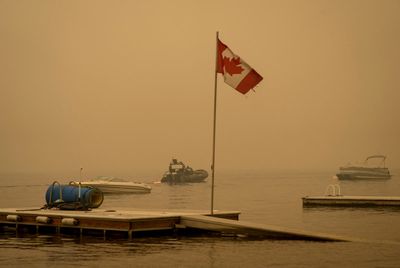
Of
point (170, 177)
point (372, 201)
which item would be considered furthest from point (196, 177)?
point (372, 201)

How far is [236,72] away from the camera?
34062mm

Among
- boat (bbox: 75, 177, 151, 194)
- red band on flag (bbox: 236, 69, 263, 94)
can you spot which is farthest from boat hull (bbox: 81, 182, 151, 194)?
red band on flag (bbox: 236, 69, 263, 94)

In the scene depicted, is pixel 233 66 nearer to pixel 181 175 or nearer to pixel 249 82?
pixel 249 82

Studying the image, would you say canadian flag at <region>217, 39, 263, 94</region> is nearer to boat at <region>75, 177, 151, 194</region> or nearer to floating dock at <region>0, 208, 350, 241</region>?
floating dock at <region>0, 208, 350, 241</region>

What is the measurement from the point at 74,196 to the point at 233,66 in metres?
12.3

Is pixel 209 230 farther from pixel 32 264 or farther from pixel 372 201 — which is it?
pixel 372 201

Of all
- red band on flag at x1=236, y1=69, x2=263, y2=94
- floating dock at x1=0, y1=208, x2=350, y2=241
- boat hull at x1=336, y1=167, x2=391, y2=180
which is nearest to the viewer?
floating dock at x1=0, y1=208, x2=350, y2=241

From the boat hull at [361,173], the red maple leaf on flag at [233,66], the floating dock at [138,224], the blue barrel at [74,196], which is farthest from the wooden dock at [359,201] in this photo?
the boat hull at [361,173]

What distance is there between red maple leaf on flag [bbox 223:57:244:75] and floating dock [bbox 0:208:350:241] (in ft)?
23.0

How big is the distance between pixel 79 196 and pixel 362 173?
510 feet

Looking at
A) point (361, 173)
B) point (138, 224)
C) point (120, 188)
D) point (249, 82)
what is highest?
point (361, 173)

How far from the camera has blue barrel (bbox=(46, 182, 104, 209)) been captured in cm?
4000

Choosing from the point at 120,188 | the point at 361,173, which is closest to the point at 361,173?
the point at 361,173

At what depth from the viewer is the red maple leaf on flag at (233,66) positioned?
34094 millimetres
